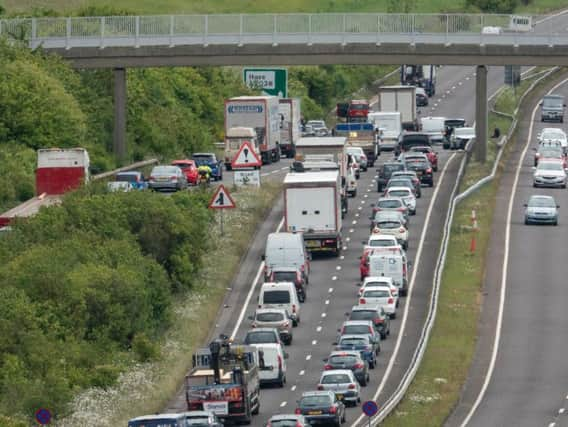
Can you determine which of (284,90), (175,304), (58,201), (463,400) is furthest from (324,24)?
(463,400)

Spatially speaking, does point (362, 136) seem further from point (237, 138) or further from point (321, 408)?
point (321, 408)

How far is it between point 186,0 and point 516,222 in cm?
9664

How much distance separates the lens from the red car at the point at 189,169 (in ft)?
318

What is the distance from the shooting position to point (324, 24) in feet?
344

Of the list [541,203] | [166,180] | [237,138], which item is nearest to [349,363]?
[541,203]

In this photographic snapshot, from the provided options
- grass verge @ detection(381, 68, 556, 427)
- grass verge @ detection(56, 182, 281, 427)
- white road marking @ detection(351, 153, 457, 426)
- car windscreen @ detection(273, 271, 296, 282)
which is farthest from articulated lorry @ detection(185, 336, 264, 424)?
car windscreen @ detection(273, 271, 296, 282)

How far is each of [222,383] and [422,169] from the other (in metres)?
46.4

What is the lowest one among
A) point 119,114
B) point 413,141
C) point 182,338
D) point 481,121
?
point 182,338

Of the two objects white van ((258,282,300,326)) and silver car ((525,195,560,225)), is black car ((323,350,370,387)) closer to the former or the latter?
white van ((258,282,300,326))

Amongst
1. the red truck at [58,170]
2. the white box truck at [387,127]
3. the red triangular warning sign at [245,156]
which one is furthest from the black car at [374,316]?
the white box truck at [387,127]

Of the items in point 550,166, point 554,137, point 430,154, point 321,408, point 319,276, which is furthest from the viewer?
point 554,137

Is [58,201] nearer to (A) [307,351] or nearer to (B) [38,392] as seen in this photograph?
(A) [307,351]

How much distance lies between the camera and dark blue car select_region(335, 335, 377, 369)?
62156 mm

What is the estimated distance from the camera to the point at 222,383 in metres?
53.5
